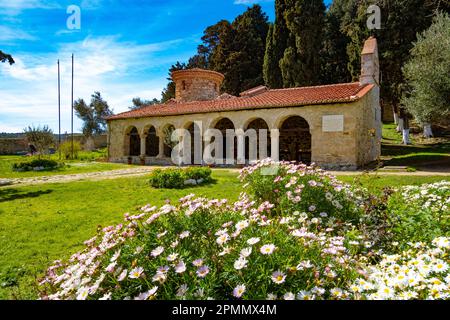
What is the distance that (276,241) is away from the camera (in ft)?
8.09

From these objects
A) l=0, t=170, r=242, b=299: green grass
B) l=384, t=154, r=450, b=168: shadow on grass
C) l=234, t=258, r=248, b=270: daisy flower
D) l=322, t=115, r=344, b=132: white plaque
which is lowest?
l=0, t=170, r=242, b=299: green grass

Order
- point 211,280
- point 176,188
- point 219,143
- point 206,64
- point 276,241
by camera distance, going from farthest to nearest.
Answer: point 206,64
point 219,143
point 176,188
point 276,241
point 211,280

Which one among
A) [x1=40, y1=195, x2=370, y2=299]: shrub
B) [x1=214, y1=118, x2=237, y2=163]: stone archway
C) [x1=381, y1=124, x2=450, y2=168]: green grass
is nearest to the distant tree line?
[x1=381, y1=124, x2=450, y2=168]: green grass

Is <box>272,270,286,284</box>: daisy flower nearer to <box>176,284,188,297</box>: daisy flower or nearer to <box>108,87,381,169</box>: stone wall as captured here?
<box>176,284,188,297</box>: daisy flower

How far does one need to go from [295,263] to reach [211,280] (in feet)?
2.00

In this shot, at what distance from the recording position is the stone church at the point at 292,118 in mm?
15231

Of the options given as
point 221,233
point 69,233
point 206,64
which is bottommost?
point 69,233

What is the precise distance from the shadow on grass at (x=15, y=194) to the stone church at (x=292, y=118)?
34.8ft

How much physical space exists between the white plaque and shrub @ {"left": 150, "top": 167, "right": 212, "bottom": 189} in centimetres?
711

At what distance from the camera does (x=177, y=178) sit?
1065cm

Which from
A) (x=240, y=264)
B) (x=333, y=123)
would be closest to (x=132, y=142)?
(x=333, y=123)

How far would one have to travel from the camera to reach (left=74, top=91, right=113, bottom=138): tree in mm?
43656

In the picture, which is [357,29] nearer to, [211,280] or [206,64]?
[206,64]

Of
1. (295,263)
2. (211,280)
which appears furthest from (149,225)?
(295,263)
